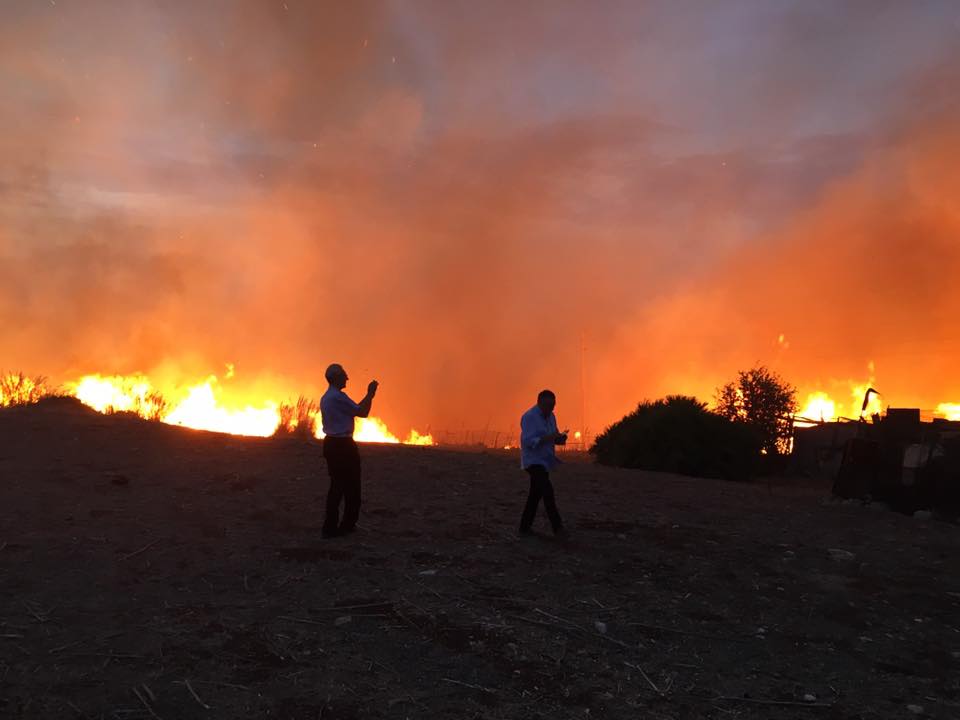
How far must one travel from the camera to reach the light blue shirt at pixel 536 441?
9352 mm

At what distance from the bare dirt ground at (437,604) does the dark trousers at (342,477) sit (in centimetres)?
32

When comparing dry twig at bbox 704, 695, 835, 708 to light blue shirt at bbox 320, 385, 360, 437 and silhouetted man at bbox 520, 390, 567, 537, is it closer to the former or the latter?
silhouetted man at bbox 520, 390, 567, 537

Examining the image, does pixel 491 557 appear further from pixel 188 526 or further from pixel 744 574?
pixel 188 526

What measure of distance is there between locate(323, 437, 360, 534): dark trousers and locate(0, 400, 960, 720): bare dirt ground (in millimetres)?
322

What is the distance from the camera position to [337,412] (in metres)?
8.84

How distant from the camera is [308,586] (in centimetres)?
742

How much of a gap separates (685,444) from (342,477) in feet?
41.2

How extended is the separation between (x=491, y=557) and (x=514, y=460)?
8.63 m

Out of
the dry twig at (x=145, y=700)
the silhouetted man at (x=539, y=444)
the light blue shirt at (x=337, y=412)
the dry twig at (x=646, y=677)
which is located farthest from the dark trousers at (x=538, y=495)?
the dry twig at (x=145, y=700)

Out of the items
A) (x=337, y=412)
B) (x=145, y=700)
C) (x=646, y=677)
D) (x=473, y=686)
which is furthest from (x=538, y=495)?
(x=145, y=700)

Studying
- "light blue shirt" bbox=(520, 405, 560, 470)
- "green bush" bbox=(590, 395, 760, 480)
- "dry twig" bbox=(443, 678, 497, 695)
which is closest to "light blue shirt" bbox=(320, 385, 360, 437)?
"light blue shirt" bbox=(520, 405, 560, 470)

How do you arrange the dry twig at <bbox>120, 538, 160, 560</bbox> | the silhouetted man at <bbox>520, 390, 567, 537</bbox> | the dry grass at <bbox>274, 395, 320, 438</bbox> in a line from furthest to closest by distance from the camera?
the dry grass at <bbox>274, 395, 320, 438</bbox>
the silhouetted man at <bbox>520, 390, 567, 537</bbox>
the dry twig at <bbox>120, 538, 160, 560</bbox>

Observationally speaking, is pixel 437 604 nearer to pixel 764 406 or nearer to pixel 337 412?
pixel 337 412

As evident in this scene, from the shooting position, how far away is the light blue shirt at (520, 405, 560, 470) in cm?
935
